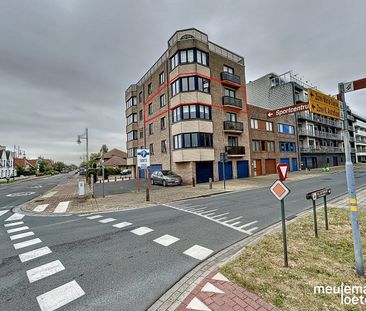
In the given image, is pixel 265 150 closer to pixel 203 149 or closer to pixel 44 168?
pixel 203 149

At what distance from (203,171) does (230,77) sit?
40.7 ft

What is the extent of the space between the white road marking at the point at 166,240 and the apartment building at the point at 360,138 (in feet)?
237

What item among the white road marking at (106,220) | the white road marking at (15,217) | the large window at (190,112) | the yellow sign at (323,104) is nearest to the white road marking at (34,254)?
the white road marking at (106,220)

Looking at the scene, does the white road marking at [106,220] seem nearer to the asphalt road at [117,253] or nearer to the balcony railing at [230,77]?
the asphalt road at [117,253]

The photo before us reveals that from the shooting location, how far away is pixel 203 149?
814 inches

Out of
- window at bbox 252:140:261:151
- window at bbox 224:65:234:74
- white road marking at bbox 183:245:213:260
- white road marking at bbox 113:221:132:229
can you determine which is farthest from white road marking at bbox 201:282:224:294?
window at bbox 252:140:261:151

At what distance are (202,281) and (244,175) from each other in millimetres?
23564

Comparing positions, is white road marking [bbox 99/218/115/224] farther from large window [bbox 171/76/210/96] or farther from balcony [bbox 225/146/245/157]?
balcony [bbox 225/146/245/157]

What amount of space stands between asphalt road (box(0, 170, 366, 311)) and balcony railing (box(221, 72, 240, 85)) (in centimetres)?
1900

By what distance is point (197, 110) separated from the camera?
20.8 meters

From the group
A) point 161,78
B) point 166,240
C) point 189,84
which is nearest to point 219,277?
point 166,240

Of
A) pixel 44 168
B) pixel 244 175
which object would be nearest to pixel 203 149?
pixel 244 175

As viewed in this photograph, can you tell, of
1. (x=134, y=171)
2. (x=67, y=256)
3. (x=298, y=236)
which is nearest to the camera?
(x=67, y=256)

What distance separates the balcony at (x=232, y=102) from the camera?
23.2 meters
